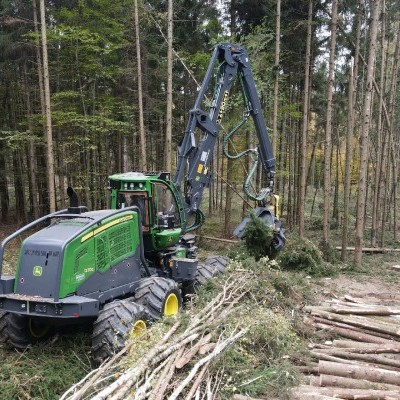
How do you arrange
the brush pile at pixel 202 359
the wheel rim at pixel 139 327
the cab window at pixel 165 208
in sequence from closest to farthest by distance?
the brush pile at pixel 202 359, the wheel rim at pixel 139 327, the cab window at pixel 165 208

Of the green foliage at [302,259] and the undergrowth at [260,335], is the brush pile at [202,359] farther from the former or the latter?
the green foliage at [302,259]

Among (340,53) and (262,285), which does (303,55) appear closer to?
(340,53)

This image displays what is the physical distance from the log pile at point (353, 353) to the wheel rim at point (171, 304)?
2262mm

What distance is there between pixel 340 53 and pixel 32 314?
61.0ft

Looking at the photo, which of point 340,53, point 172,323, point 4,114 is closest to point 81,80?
point 4,114

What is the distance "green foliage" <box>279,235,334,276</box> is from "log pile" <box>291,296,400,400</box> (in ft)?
11.5

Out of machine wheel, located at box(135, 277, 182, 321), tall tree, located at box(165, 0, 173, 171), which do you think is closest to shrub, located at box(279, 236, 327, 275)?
tall tree, located at box(165, 0, 173, 171)

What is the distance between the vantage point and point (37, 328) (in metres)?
6.96

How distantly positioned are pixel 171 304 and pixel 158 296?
2.06 ft

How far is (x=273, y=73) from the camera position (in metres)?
16.0

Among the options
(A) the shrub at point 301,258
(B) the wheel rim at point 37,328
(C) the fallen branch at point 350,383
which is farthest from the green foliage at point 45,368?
(A) the shrub at point 301,258

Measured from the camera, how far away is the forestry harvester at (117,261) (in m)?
5.90

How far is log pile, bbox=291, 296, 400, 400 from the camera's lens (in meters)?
5.03

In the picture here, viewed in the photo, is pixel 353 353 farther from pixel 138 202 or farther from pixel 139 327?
pixel 138 202
